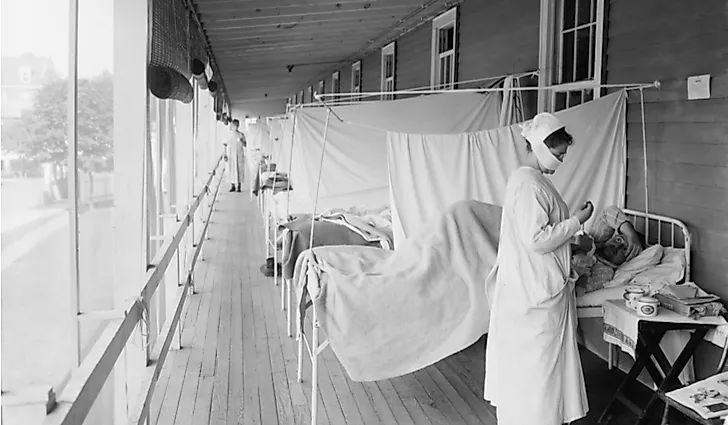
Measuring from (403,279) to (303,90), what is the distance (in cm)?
1471

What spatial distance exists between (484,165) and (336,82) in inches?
376

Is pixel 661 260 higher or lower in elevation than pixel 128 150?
lower

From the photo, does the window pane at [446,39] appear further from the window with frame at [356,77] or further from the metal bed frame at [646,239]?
the window with frame at [356,77]

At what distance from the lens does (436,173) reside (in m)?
4.26

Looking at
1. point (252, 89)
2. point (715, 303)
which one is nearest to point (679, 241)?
point (715, 303)

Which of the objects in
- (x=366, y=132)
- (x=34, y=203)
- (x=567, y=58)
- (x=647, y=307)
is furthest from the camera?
(x=366, y=132)

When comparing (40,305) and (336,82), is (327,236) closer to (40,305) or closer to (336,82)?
(40,305)

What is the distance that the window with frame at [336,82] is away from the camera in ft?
43.3

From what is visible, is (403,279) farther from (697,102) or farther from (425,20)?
(425,20)

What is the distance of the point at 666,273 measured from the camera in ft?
12.0

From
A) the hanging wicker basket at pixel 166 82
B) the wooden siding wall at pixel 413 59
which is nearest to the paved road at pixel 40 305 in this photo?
the hanging wicker basket at pixel 166 82

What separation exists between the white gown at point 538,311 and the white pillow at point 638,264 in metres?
0.74

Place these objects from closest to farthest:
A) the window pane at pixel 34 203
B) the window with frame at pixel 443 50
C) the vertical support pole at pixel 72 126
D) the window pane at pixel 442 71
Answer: the window pane at pixel 34 203 → the vertical support pole at pixel 72 126 → the window with frame at pixel 443 50 → the window pane at pixel 442 71

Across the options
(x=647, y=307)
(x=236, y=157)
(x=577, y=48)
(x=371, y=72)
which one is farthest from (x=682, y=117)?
(x=236, y=157)
